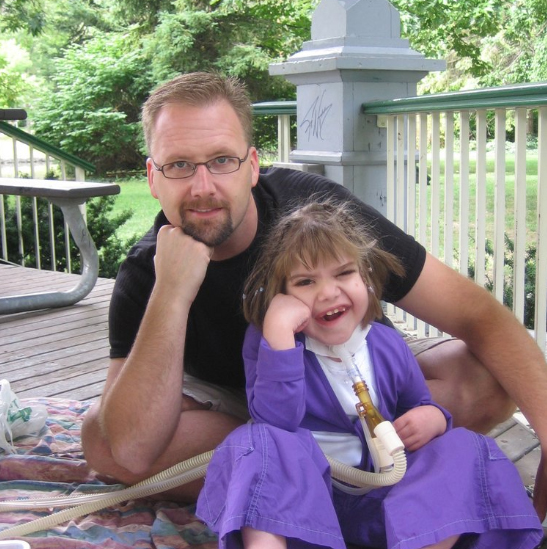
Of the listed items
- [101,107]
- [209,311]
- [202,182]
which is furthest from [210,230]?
[101,107]

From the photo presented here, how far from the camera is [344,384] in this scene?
183cm

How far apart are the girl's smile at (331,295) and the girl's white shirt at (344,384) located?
0.04m

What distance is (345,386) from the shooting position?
72.1 inches

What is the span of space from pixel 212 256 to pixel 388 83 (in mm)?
1859

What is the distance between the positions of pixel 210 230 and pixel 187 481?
2.07 feet

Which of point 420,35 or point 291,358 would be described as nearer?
point 291,358

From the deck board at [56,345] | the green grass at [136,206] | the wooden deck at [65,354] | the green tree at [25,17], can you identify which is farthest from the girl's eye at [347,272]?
the green tree at [25,17]

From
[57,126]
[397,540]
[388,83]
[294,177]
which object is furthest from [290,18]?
[397,540]

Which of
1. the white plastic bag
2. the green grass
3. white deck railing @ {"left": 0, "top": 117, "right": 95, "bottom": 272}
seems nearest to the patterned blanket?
the white plastic bag

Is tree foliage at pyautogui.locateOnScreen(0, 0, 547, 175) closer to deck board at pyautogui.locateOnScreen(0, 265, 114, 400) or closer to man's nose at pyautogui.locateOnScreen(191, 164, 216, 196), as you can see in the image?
deck board at pyautogui.locateOnScreen(0, 265, 114, 400)

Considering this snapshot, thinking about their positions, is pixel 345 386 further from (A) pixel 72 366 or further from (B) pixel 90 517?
(A) pixel 72 366

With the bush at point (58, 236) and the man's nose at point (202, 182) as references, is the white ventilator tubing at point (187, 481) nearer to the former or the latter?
the man's nose at point (202, 182)

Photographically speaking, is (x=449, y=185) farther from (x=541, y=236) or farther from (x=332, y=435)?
(x=332, y=435)

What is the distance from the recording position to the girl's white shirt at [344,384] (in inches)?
71.7
